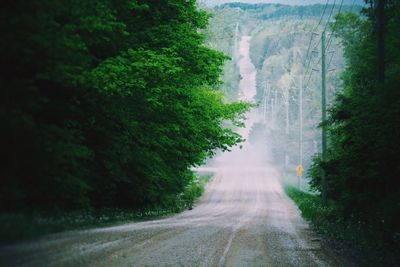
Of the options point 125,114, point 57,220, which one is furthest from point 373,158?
point 57,220

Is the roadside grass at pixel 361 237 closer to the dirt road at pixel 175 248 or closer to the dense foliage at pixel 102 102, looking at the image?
the dirt road at pixel 175 248

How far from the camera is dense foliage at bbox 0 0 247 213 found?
28.8 feet

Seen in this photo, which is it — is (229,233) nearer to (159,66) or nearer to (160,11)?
(159,66)

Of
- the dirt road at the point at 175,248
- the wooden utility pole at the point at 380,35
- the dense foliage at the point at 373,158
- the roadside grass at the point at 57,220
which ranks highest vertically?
the wooden utility pole at the point at 380,35

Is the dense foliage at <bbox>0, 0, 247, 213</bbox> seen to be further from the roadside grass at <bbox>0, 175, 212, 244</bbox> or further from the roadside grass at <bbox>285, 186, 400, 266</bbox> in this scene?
the roadside grass at <bbox>285, 186, 400, 266</bbox>

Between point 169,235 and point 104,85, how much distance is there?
209 inches

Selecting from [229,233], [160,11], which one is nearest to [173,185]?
[229,233]

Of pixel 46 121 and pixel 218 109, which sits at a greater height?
pixel 218 109

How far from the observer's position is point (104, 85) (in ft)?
44.9

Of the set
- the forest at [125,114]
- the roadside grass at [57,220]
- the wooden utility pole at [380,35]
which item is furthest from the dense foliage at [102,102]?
the wooden utility pole at [380,35]

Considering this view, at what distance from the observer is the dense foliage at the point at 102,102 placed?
8789 mm

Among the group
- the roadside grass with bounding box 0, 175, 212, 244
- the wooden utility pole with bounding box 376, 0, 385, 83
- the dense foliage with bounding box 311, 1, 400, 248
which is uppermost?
the wooden utility pole with bounding box 376, 0, 385, 83

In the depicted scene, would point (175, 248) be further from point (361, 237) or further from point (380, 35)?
point (380, 35)

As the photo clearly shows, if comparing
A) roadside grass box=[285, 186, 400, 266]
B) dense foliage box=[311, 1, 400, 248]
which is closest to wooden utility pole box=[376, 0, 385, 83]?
dense foliage box=[311, 1, 400, 248]
